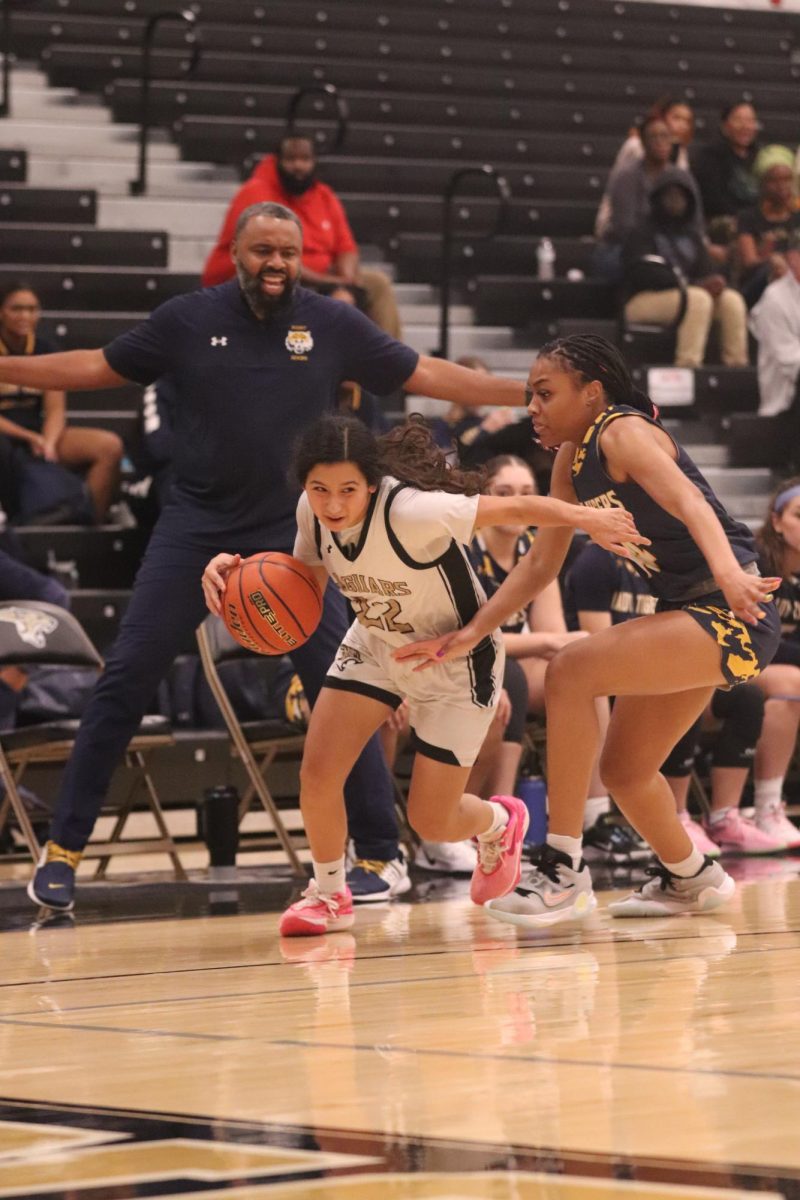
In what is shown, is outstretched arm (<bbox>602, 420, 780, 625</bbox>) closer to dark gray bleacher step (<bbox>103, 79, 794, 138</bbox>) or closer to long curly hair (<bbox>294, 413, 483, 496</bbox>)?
long curly hair (<bbox>294, 413, 483, 496</bbox>)

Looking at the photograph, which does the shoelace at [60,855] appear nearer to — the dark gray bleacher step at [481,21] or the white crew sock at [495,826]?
the white crew sock at [495,826]

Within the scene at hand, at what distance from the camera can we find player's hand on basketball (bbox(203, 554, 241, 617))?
16.0 feet

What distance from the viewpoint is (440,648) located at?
4.72m

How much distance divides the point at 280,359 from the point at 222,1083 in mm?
3089

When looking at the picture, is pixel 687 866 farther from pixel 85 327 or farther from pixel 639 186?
pixel 639 186

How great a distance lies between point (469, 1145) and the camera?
2.46 m

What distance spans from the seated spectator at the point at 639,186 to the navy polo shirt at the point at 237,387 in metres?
6.21

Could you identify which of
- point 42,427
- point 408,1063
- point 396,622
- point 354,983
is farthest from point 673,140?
point 408,1063

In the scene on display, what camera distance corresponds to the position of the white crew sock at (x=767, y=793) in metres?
7.41

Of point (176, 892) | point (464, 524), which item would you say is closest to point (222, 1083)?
point (464, 524)

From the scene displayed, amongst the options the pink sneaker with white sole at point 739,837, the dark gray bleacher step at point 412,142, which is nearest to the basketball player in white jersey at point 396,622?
the pink sneaker with white sole at point 739,837

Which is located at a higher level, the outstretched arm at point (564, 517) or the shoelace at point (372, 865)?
the outstretched arm at point (564, 517)

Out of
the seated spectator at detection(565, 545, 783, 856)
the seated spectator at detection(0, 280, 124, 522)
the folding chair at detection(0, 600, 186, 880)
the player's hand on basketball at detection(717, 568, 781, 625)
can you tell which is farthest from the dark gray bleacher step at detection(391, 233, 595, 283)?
the player's hand on basketball at detection(717, 568, 781, 625)

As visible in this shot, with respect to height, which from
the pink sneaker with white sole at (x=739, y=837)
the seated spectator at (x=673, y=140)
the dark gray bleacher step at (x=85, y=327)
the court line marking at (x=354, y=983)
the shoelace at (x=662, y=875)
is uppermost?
the seated spectator at (x=673, y=140)
